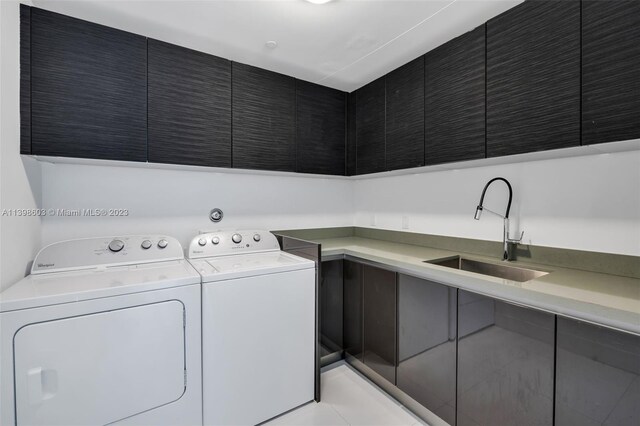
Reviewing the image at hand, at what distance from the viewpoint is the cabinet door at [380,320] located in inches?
67.4

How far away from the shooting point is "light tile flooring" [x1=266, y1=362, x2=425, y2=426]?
1.59 meters

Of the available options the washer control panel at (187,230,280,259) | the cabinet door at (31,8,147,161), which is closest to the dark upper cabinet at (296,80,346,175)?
the washer control panel at (187,230,280,259)

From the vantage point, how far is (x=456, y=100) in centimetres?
163

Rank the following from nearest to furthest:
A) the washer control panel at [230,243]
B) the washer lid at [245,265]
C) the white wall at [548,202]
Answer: the white wall at [548,202] → the washer lid at [245,265] → the washer control panel at [230,243]

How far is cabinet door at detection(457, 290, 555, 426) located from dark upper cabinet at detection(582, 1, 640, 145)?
789mm

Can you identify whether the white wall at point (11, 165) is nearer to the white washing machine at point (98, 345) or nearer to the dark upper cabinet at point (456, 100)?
the white washing machine at point (98, 345)

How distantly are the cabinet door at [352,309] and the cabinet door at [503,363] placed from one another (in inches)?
31.1

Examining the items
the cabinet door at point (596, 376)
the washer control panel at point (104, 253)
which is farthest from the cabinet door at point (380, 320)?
the washer control panel at point (104, 253)

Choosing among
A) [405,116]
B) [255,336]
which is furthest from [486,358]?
[405,116]

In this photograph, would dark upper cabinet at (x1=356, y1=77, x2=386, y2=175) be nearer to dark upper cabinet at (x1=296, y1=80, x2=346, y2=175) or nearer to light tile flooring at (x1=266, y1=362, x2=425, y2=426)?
dark upper cabinet at (x1=296, y1=80, x2=346, y2=175)

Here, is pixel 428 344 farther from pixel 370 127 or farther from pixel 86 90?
pixel 86 90

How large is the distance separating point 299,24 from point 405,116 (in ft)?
2.99

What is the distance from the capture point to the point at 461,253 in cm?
197

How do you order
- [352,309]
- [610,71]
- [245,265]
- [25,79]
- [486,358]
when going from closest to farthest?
[610,71], [486,358], [25,79], [245,265], [352,309]
